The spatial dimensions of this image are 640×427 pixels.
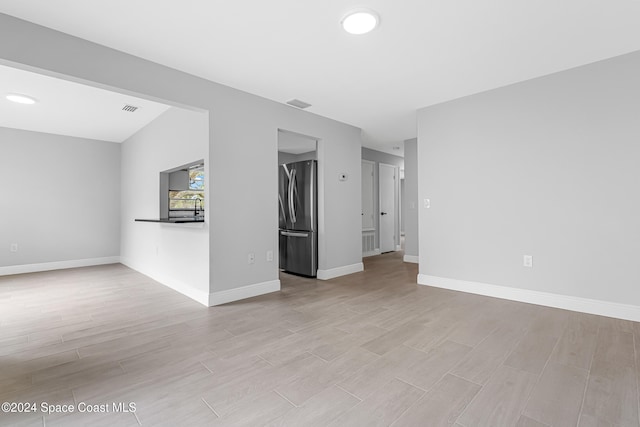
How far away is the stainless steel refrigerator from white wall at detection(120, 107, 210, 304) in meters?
1.69

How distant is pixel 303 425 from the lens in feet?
4.73

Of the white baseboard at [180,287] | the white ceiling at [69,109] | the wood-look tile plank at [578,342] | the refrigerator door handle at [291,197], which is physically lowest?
the wood-look tile plank at [578,342]

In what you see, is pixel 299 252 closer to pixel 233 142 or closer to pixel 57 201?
pixel 233 142

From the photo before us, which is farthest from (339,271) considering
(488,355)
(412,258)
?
(488,355)

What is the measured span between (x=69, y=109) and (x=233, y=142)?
2800mm

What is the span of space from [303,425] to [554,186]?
11.0 feet

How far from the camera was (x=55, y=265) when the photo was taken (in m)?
5.61

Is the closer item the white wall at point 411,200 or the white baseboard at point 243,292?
the white baseboard at point 243,292

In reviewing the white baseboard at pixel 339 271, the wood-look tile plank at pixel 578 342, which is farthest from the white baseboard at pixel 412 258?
the wood-look tile plank at pixel 578 342

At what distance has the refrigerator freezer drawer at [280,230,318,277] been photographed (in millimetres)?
4641

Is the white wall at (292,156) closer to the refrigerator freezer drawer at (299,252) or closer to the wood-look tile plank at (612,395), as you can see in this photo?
the refrigerator freezer drawer at (299,252)

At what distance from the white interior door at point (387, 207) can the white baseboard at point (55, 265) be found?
601 centimetres

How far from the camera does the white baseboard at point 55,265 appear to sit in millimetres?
5184

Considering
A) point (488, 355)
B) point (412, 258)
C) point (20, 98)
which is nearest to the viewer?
point (488, 355)
